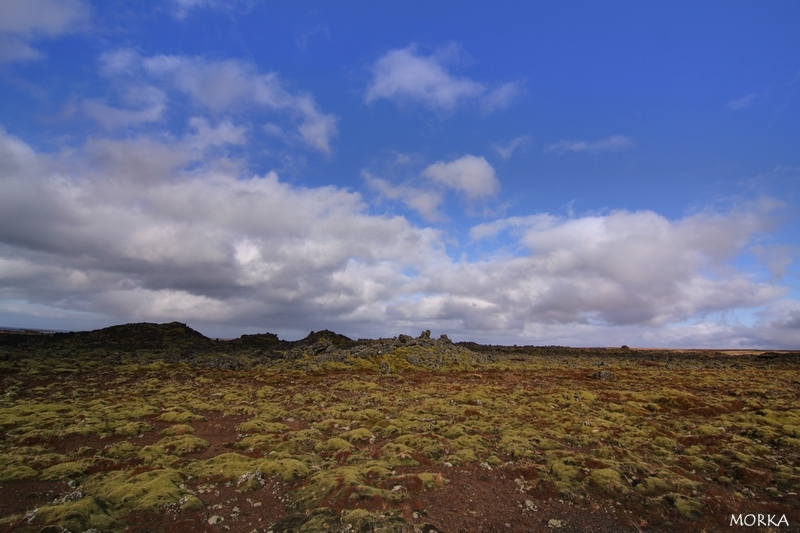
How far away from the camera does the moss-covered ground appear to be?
10.3 metres

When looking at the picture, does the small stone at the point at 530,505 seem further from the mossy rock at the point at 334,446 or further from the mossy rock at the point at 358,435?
the mossy rock at the point at 358,435

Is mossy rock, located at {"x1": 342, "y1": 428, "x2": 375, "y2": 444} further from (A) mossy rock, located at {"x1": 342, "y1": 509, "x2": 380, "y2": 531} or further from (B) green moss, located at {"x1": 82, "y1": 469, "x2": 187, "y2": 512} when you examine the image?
(A) mossy rock, located at {"x1": 342, "y1": 509, "x2": 380, "y2": 531}

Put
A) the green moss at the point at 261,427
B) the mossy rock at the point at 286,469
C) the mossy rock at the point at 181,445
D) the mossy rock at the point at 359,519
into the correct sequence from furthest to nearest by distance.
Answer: the green moss at the point at 261,427
the mossy rock at the point at 181,445
the mossy rock at the point at 286,469
the mossy rock at the point at 359,519

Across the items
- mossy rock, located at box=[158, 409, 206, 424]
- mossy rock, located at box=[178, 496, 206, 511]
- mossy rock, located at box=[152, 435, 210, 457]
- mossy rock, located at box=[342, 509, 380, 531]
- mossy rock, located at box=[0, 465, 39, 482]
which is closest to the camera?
mossy rock, located at box=[342, 509, 380, 531]

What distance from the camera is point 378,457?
48.4 ft

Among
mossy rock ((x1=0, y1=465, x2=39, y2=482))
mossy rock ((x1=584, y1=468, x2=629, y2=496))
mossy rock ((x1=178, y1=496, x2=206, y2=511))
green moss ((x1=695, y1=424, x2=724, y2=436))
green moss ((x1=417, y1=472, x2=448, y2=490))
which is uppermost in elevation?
green moss ((x1=695, y1=424, x2=724, y2=436))

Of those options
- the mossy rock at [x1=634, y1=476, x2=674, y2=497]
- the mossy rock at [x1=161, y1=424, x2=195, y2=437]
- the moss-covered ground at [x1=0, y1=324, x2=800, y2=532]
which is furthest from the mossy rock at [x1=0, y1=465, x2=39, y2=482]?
the mossy rock at [x1=634, y1=476, x2=674, y2=497]

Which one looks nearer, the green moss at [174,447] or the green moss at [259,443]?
the green moss at [174,447]

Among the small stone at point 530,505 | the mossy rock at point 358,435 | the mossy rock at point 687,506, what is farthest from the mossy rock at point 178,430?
the mossy rock at point 687,506

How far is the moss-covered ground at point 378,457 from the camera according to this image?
10305 millimetres

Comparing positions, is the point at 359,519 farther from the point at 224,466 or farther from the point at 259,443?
the point at 259,443

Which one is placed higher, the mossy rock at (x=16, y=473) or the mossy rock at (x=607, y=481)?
the mossy rock at (x=607, y=481)

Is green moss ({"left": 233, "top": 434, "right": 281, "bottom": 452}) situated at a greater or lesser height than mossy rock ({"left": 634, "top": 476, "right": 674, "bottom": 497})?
lesser

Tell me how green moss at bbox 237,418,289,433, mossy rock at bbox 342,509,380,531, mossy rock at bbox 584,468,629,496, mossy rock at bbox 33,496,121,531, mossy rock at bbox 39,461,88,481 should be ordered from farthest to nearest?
green moss at bbox 237,418,289,433 < mossy rock at bbox 39,461,88,481 < mossy rock at bbox 584,468,629,496 < mossy rock at bbox 342,509,380,531 < mossy rock at bbox 33,496,121,531
